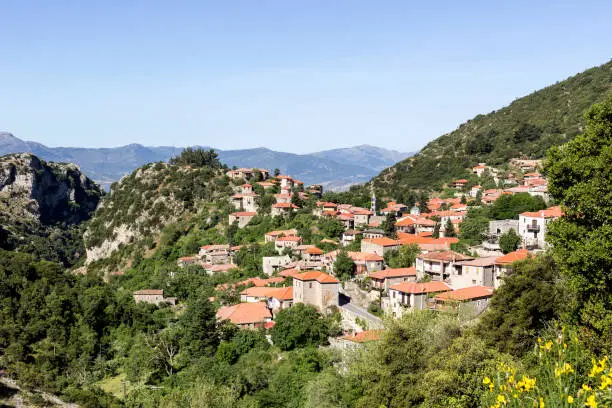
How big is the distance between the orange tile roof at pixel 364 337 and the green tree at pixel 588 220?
1590 centimetres

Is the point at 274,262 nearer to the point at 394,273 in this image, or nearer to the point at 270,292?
the point at 270,292

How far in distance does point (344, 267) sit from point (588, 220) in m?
34.2

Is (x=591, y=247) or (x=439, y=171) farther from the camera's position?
(x=439, y=171)

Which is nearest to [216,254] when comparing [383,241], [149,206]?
[383,241]

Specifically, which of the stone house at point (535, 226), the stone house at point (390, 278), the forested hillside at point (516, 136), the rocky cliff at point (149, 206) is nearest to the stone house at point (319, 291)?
the stone house at point (390, 278)

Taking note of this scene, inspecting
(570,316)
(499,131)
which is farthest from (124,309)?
(499,131)

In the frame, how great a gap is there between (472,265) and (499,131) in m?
83.5

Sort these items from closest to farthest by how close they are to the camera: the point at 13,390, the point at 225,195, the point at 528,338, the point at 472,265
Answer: the point at 528,338
the point at 472,265
the point at 13,390
the point at 225,195

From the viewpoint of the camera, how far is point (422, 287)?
41844 mm

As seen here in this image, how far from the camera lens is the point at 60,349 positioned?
5625 centimetres

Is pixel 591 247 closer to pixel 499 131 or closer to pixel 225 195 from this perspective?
pixel 225 195

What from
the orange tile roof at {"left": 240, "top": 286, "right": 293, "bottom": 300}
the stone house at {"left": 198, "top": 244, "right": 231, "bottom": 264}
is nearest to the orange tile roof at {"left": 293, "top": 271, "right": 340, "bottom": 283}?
the orange tile roof at {"left": 240, "top": 286, "right": 293, "bottom": 300}

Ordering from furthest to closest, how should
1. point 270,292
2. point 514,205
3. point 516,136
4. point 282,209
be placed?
point 516,136, point 282,209, point 514,205, point 270,292

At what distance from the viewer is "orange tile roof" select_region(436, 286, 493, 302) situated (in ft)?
125
